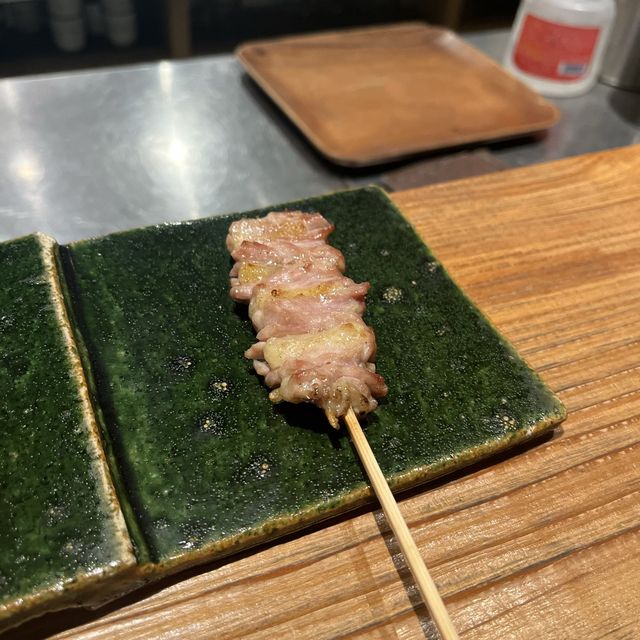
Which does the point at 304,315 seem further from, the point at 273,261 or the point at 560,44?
the point at 560,44

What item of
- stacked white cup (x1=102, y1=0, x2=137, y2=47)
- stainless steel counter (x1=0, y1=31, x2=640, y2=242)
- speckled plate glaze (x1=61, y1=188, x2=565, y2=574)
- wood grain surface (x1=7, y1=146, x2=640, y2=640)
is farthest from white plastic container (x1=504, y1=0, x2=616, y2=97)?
stacked white cup (x1=102, y1=0, x2=137, y2=47)

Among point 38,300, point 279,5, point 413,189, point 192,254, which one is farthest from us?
point 279,5

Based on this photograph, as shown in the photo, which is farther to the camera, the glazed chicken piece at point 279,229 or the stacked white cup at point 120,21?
the stacked white cup at point 120,21

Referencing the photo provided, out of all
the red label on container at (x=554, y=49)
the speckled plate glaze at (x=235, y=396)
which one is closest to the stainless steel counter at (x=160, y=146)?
the red label on container at (x=554, y=49)

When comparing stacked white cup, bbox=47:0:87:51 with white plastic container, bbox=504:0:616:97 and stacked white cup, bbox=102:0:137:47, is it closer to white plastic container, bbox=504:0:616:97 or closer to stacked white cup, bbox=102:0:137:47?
stacked white cup, bbox=102:0:137:47

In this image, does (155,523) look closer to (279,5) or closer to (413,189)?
(413,189)

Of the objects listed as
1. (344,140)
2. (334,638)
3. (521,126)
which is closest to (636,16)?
(521,126)

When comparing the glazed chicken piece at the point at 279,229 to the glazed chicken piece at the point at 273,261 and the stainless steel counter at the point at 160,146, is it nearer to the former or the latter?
the glazed chicken piece at the point at 273,261
